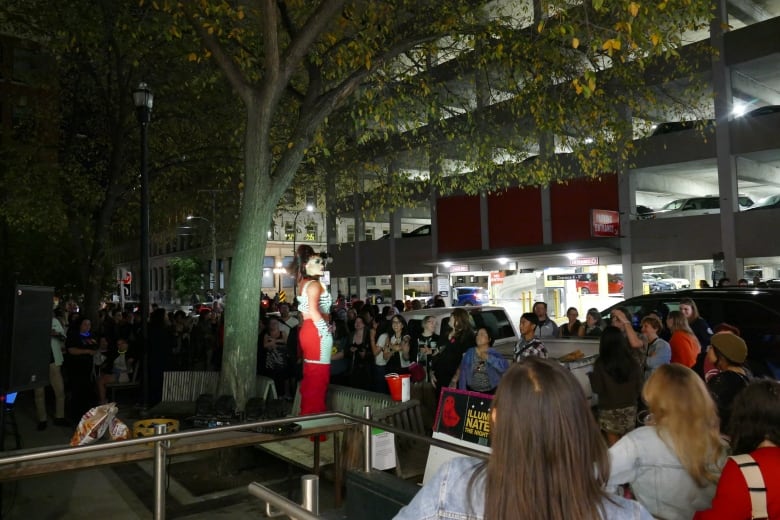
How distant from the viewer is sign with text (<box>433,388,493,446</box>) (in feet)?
18.0

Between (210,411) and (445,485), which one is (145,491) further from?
(445,485)

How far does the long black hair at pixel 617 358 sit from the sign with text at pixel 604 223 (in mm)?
16440

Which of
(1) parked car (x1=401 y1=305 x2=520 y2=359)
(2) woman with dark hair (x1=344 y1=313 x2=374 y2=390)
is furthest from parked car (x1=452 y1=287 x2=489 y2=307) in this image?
(2) woman with dark hair (x1=344 y1=313 x2=374 y2=390)

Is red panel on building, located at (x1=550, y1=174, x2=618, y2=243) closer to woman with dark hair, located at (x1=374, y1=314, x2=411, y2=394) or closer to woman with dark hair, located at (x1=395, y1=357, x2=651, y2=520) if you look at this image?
woman with dark hair, located at (x1=374, y1=314, x2=411, y2=394)

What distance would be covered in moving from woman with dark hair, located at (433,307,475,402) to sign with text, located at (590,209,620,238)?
598 inches

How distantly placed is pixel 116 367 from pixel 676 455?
11.2 metres

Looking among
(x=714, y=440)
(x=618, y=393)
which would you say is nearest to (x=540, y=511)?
(x=714, y=440)

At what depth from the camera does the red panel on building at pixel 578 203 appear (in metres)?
23.2

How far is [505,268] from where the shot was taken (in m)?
26.3

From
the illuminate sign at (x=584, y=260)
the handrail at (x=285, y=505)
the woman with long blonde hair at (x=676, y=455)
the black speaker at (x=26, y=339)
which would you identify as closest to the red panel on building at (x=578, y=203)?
the illuminate sign at (x=584, y=260)

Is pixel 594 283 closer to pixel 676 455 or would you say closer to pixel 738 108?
pixel 738 108

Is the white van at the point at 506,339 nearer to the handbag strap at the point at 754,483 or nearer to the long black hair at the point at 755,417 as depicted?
the long black hair at the point at 755,417

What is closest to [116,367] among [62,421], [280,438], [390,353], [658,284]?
[62,421]

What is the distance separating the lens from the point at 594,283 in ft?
76.1
